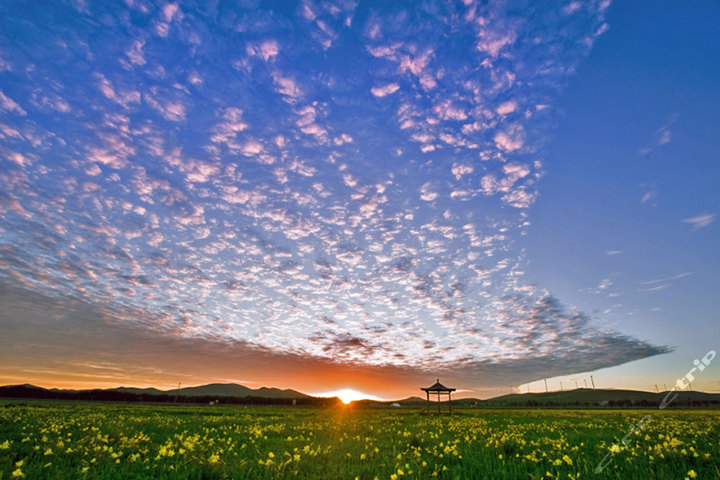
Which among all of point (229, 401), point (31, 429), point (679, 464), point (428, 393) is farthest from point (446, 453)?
point (229, 401)

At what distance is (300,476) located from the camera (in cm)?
556

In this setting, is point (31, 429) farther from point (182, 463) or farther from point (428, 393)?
point (428, 393)

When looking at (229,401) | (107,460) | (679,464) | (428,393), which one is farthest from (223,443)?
(229,401)

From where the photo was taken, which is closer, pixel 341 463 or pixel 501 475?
pixel 501 475

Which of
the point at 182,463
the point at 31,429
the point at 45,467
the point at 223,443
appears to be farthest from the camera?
the point at 31,429

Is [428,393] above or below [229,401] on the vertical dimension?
above

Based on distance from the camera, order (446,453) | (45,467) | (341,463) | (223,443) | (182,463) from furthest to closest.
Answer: (223,443)
(446,453)
(341,463)
(182,463)
(45,467)

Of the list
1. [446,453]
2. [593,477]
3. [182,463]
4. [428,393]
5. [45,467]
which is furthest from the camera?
[428,393]

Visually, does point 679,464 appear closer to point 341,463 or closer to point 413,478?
point 413,478

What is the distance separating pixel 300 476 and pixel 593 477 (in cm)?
469

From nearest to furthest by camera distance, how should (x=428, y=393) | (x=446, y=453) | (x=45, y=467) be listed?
(x=45, y=467) < (x=446, y=453) < (x=428, y=393)

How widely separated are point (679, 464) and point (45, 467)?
436 inches

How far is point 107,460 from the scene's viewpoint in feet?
20.1

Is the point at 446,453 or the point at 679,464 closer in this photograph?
the point at 679,464
